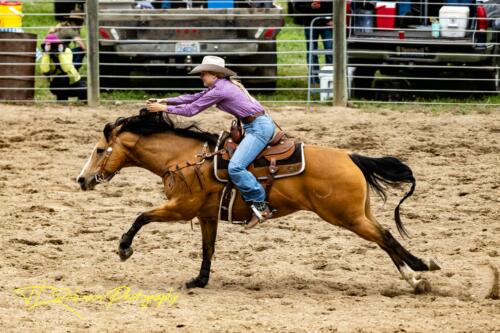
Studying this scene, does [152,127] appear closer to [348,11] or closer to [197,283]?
[197,283]

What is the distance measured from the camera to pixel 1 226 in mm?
10344

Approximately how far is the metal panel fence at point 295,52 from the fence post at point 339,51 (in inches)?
0.7

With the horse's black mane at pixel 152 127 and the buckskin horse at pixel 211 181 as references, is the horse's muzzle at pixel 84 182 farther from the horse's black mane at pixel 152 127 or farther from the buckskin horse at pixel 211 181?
the horse's black mane at pixel 152 127

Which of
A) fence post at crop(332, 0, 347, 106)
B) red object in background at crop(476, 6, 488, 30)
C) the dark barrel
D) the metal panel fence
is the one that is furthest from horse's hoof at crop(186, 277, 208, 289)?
red object in background at crop(476, 6, 488, 30)

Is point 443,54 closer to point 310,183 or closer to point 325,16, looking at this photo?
point 325,16

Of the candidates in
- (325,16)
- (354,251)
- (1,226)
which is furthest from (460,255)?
(325,16)

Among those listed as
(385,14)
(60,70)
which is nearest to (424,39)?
(385,14)

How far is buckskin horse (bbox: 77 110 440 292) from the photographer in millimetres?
8289

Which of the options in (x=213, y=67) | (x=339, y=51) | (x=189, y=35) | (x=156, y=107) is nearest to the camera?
(x=213, y=67)

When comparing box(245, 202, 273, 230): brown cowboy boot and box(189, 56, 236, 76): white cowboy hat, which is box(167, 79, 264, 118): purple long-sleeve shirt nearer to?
box(189, 56, 236, 76): white cowboy hat

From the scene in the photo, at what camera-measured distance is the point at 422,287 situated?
8242 millimetres

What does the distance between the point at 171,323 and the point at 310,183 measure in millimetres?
1730

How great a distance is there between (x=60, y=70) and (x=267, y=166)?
28.7 feet
